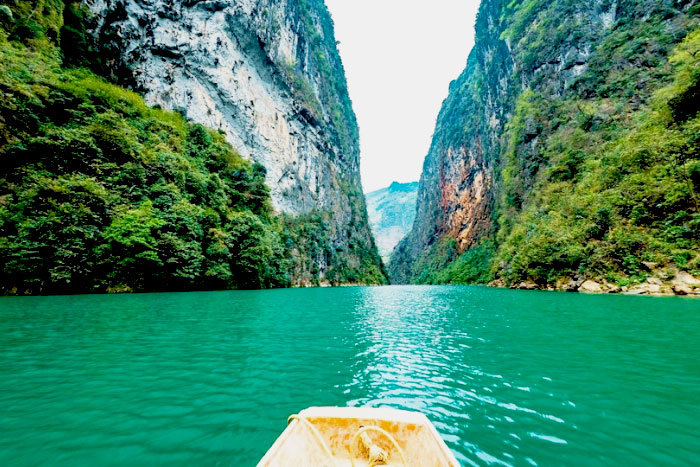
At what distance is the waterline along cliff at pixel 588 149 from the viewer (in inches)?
1014

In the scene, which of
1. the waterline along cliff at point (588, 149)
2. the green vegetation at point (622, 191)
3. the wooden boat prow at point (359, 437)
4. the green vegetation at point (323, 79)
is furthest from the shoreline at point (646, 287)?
the green vegetation at point (323, 79)

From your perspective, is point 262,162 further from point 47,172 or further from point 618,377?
point 618,377

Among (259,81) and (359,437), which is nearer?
(359,437)

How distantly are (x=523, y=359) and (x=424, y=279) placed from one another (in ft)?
325

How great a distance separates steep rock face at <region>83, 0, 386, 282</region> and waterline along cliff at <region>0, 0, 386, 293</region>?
9.5 inches

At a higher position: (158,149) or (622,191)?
(158,149)

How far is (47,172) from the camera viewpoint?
23.4 meters

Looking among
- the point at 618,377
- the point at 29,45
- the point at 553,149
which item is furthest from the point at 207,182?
the point at 553,149

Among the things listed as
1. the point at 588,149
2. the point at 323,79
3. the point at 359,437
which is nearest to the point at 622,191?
the point at 588,149

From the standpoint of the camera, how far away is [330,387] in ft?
21.8

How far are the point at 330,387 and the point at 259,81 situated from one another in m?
63.8

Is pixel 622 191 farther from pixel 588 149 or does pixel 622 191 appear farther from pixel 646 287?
pixel 588 149

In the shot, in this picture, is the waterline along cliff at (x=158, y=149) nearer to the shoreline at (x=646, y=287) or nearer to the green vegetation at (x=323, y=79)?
the green vegetation at (x=323, y=79)

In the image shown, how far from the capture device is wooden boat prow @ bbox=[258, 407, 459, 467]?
359cm
